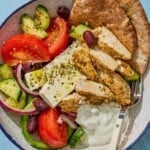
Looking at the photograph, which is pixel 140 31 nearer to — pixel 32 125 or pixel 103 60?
pixel 103 60

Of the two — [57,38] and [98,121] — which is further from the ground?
[57,38]

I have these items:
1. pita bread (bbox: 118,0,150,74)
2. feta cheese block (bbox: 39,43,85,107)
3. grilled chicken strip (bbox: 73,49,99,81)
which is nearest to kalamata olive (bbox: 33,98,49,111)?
feta cheese block (bbox: 39,43,85,107)

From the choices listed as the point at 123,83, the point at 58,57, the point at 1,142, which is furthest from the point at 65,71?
the point at 1,142

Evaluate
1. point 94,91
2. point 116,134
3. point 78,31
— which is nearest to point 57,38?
point 78,31

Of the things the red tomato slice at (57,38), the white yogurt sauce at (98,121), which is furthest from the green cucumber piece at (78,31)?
the white yogurt sauce at (98,121)

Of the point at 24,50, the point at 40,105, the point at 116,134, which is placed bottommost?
the point at 116,134
